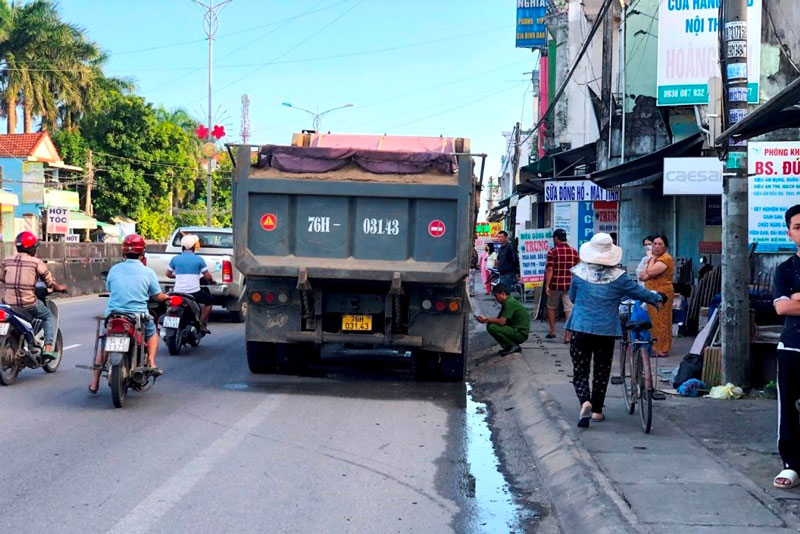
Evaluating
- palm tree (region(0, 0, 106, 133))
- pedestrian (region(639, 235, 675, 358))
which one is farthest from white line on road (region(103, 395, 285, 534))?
palm tree (region(0, 0, 106, 133))

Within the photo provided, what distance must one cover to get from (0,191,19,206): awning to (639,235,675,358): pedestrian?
37.1 meters

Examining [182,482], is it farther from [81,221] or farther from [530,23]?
[81,221]

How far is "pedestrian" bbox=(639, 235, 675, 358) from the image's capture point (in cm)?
1268

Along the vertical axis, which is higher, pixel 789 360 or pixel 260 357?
pixel 789 360

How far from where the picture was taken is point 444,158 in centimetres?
1070

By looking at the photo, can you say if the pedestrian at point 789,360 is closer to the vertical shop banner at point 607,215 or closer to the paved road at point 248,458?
the paved road at point 248,458

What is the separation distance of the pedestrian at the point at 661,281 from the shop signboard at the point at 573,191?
19.3ft

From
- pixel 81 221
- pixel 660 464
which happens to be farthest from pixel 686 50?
pixel 81 221

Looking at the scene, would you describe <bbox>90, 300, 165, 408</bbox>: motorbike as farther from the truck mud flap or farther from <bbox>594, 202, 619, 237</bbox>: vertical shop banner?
<bbox>594, 202, 619, 237</bbox>: vertical shop banner

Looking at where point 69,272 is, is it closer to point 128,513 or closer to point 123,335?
point 123,335

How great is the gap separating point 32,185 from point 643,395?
151 feet

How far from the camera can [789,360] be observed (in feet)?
19.9

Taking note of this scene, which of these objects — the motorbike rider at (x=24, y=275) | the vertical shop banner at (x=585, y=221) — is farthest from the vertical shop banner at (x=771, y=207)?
the vertical shop banner at (x=585, y=221)

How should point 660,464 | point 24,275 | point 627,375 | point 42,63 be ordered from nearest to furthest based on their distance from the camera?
point 660,464
point 627,375
point 24,275
point 42,63
